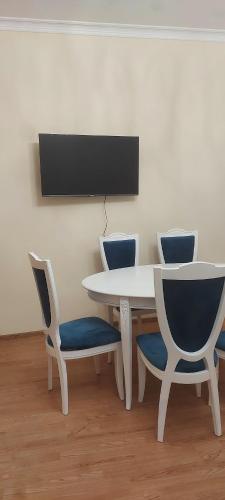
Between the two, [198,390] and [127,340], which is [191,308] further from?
[198,390]

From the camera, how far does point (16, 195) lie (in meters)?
3.24

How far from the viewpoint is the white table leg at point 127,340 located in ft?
6.79

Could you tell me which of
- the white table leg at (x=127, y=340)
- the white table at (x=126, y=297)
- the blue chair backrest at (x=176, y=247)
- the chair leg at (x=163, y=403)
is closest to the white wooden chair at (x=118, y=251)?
the blue chair backrest at (x=176, y=247)

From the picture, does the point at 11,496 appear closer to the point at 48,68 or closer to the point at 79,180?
the point at 79,180

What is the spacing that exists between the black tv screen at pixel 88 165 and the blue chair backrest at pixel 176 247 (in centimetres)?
59

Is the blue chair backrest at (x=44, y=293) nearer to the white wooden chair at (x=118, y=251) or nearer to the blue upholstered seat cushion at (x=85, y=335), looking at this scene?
the blue upholstered seat cushion at (x=85, y=335)

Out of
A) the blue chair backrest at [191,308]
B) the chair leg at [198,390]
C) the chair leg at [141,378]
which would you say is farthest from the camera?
the chair leg at [198,390]

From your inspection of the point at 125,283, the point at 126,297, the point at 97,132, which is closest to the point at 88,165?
the point at 97,132

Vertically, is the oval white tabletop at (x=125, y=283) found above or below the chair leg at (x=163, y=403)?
above

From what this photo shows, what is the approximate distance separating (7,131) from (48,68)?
68 cm

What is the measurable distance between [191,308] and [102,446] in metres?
0.90

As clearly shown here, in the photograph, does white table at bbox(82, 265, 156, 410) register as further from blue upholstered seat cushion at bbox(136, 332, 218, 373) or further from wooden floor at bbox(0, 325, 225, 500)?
wooden floor at bbox(0, 325, 225, 500)

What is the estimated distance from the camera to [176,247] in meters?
3.33

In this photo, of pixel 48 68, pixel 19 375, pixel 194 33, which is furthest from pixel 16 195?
pixel 194 33
